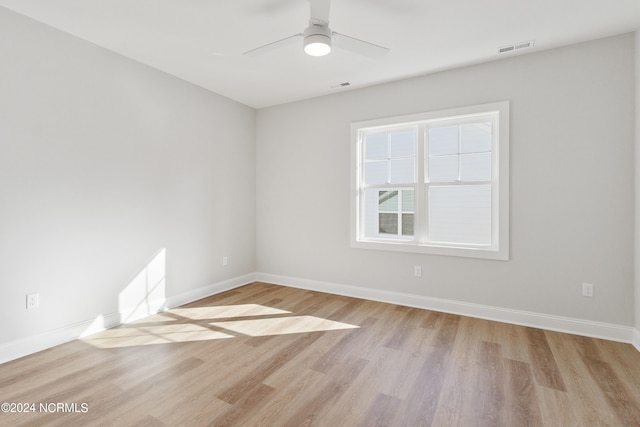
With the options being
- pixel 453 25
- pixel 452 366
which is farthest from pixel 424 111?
pixel 452 366

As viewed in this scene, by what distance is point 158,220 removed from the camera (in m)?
3.48

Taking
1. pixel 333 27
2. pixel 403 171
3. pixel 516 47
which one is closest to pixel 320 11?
pixel 333 27

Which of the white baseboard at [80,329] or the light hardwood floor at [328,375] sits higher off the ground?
the white baseboard at [80,329]

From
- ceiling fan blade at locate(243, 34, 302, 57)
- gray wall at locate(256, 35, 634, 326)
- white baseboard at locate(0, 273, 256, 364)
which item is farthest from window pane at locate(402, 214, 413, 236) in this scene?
white baseboard at locate(0, 273, 256, 364)

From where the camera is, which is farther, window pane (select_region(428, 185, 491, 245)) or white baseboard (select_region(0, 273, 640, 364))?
window pane (select_region(428, 185, 491, 245))

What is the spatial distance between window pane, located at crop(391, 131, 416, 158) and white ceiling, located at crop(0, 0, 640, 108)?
74 cm

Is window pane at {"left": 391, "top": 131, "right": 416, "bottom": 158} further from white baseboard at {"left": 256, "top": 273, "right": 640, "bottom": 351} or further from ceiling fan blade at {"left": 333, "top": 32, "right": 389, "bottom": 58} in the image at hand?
white baseboard at {"left": 256, "top": 273, "right": 640, "bottom": 351}

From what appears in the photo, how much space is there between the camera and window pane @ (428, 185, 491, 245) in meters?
3.36

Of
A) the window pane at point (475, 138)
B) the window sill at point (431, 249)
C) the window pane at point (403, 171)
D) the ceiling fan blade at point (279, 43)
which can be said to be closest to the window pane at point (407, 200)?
the window pane at point (403, 171)

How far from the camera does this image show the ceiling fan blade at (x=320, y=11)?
2012 mm

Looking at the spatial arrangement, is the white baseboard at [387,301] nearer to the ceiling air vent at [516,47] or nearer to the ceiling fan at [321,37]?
the ceiling air vent at [516,47]

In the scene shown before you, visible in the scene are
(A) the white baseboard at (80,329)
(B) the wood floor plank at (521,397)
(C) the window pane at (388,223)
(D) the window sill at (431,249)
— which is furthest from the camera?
(C) the window pane at (388,223)

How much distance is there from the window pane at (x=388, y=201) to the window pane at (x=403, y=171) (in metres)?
0.17

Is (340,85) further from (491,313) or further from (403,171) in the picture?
(491,313)
